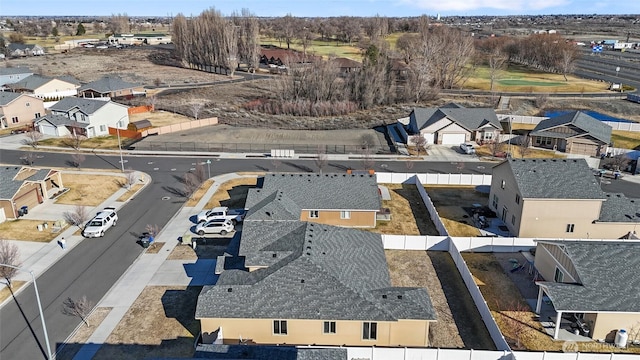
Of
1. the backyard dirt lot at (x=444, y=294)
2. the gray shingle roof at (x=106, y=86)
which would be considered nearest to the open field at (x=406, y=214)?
the backyard dirt lot at (x=444, y=294)

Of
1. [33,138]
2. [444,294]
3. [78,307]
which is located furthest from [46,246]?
[33,138]

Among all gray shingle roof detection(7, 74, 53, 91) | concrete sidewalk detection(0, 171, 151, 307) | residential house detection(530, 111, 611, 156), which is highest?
gray shingle roof detection(7, 74, 53, 91)

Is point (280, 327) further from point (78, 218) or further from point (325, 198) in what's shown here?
point (78, 218)

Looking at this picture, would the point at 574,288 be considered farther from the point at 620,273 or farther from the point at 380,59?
the point at 380,59

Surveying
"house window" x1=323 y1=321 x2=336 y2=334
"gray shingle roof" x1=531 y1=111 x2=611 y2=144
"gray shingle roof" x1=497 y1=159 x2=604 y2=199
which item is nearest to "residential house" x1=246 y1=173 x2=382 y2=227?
"gray shingle roof" x1=497 y1=159 x2=604 y2=199

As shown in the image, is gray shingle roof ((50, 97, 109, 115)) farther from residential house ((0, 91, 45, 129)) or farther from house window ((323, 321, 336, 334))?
house window ((323, 321, 336, 334))

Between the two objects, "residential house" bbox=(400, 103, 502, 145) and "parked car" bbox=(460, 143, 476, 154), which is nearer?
"parked car" bbox=(460, 143, 476, 154)
